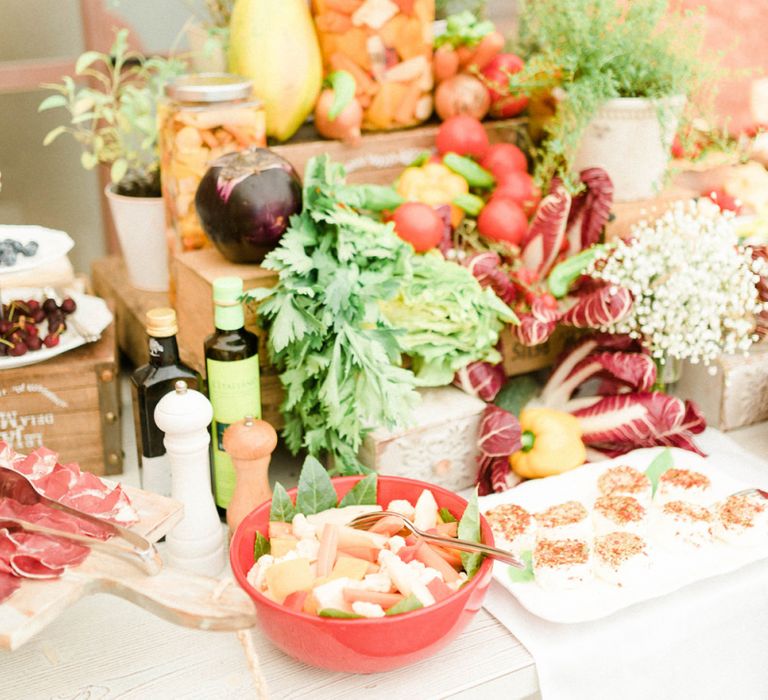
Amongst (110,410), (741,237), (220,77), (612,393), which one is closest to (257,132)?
(220,77)

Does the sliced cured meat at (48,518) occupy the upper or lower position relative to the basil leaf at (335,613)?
upper

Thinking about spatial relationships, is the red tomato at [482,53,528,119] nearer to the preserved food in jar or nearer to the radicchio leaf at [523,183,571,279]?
the preserved food in jar

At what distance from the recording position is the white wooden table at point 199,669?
937mm

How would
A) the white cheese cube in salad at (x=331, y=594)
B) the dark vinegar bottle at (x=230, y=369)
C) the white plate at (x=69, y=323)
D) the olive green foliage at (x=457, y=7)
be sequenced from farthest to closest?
the olive green foliage at (x=457, y=7), the white plate at (x=69, y=323), the dark vinegar bottle at (x=230, y=369), the white cheese cube in salad at (x=331, y=594)

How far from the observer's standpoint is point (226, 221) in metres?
1.26

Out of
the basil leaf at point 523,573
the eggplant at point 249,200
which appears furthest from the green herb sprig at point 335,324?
the basil leaf at point 523,573

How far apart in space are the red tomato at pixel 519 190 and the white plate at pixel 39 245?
2.22 ft

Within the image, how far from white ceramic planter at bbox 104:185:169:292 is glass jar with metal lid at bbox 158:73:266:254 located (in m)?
0.13

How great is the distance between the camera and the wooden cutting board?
80cm

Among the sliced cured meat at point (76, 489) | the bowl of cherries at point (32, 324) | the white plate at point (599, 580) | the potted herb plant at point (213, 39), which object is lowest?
the white plate at point (599, 580)

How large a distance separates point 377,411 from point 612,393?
1.41 ft

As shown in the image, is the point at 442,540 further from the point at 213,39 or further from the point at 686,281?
the point at 213,39

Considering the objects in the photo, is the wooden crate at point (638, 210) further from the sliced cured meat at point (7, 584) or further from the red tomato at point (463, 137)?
the sliced cured meat at point (7, 584)

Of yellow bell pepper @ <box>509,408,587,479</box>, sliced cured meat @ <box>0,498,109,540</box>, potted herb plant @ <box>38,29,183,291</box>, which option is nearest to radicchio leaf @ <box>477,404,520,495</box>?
yellow bell pepper @ <box>509,408,587,479</box>
